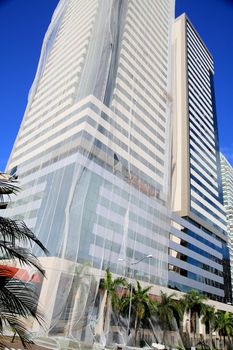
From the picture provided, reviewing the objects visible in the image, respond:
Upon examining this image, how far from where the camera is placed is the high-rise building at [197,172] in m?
51.9

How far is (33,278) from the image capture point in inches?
398

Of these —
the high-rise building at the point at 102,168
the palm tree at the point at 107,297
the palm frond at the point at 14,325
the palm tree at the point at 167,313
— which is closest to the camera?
the palm frond at the point at 14,325

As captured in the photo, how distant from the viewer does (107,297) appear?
52.5 feet

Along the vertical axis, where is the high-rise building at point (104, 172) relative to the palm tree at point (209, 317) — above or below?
above

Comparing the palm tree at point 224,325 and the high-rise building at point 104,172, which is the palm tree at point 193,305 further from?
the high-rise building at point 104,172

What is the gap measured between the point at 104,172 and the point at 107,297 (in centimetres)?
709

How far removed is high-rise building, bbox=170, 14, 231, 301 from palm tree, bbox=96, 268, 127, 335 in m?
26.9

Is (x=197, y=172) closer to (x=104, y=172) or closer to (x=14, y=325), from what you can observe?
(x=104, y=172)

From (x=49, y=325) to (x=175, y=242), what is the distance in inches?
1558

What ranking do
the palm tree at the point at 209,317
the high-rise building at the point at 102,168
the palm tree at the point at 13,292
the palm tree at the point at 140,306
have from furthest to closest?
the palm tree at the point at 209,317, the palm tree at the point at 140,306, the high-rise building at the point at 102,168, the palm tree at the point at 13,292

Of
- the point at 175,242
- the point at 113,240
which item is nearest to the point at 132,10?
the point at 113,240

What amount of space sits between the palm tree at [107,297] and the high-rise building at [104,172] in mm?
1039

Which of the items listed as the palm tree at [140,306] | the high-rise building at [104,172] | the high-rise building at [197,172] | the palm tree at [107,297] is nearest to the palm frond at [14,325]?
the high-rise building at [104,172]

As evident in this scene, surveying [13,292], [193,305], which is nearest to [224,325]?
[193,305]
